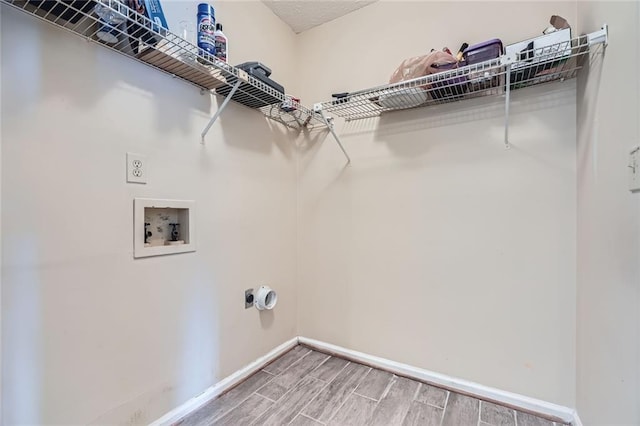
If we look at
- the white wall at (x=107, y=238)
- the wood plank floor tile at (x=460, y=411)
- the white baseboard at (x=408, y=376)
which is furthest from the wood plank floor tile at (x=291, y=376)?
the wood plank floor tile at (x=460, y=411)

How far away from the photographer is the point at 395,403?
147cm

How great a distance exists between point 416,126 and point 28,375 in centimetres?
198

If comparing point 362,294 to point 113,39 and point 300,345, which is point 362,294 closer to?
point 300,345

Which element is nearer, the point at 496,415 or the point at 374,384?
the point at 496,415

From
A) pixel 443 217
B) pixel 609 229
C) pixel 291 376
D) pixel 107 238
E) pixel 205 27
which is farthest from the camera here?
pixel 291 376

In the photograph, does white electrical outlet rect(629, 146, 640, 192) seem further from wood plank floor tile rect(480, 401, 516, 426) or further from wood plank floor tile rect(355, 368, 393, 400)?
wood plank floor tile rect(355, 368, 393, 400)

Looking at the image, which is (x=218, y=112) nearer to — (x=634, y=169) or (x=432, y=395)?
(x=634, y=169)

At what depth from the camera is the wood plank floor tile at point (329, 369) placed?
171 cm

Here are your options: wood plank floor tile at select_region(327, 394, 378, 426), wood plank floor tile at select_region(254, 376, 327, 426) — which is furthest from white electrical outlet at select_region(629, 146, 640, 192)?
wood plank floor tile at select_region(254, 376, 327, 426)

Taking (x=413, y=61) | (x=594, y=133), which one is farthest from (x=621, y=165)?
(x=413, y=61)

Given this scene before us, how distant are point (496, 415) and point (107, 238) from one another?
1897 mm

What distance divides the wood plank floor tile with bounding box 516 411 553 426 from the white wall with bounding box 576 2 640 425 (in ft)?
0.50

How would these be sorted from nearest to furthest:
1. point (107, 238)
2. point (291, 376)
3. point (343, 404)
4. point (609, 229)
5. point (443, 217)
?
point (609, 229), point (107, 238), point (343, 404), point (443, 217), point (291, 376)


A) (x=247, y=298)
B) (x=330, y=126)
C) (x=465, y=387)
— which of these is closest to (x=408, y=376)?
(x=465, y=387)
